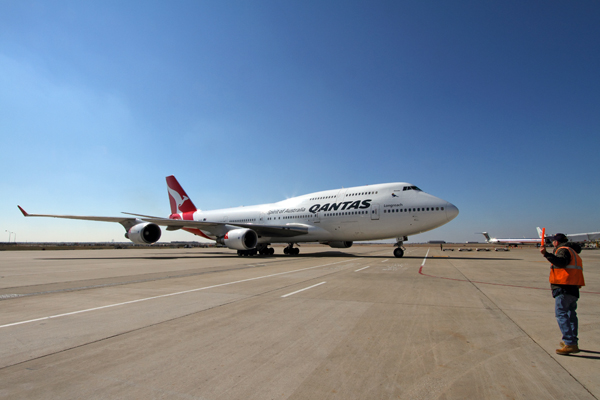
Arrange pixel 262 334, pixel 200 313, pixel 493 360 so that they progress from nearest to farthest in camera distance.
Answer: pixel 493 360 → pixel 262 334 → pixel 200 313

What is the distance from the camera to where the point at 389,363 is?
10.6 feet

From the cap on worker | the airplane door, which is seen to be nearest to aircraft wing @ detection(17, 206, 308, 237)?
the airplane door

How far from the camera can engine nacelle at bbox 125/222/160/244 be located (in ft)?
73.9

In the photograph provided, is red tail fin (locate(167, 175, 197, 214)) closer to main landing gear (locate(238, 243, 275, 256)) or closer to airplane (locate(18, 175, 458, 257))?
airplane (locate(18, 175, 458, 257))

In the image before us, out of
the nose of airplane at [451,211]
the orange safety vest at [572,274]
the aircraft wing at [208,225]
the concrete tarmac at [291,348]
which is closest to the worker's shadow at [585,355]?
the concrete tarmac at [291,348]

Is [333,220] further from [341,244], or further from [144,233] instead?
[144,233]

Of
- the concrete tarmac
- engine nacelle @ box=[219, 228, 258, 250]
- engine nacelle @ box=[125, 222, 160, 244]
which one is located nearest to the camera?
the concrete tarmac

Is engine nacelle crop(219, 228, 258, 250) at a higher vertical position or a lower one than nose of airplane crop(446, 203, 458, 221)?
lower

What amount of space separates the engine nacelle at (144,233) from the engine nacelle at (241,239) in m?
5.55


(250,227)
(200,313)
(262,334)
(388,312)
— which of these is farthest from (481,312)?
(250,227)

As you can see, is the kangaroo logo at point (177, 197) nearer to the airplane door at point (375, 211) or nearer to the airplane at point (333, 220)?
the airplane at point (333, 220)

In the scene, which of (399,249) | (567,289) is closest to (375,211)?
(399,249)

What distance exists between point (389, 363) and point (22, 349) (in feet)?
14.2

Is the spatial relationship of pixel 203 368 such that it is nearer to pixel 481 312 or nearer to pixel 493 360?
pixel 493 360
